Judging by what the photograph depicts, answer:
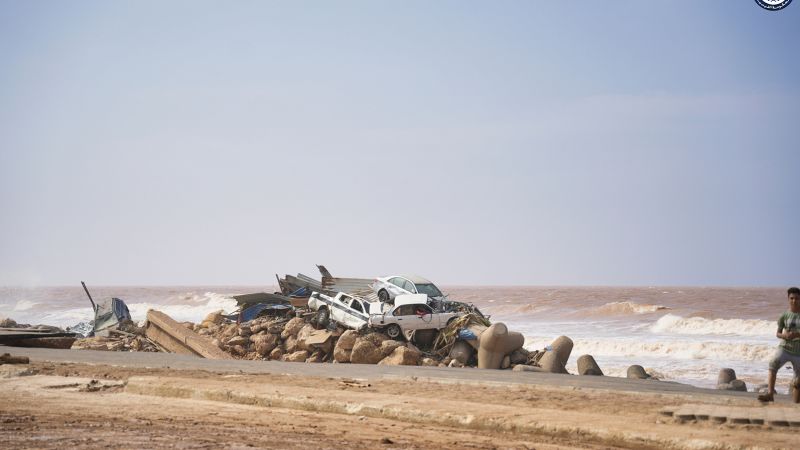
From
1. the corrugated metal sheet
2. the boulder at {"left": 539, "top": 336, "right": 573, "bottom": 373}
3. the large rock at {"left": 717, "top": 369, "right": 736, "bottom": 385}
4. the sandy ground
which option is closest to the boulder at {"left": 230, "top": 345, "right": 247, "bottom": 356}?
the corrugated metal sheet

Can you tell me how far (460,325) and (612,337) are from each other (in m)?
22.4

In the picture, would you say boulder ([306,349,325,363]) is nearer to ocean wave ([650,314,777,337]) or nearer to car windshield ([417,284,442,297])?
car windshield ([417,284,442,297])

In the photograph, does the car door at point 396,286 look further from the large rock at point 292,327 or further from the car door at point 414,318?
the large rock at point 292,327

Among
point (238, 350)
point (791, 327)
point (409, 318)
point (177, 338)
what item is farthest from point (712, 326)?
point (791, 327)

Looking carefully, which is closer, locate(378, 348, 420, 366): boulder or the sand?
the sand

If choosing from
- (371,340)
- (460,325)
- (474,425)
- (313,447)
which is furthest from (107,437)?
(460,325)

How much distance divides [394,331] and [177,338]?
7042 millimetres

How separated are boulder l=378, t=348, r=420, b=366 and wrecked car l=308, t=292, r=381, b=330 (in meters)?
2.98

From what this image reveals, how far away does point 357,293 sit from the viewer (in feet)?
95.3

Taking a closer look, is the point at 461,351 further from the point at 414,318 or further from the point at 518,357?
the point at 414,318

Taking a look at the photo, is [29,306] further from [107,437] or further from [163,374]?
[107,437]

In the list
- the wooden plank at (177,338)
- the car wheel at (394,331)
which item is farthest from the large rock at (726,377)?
the wooden plank at (177,338)

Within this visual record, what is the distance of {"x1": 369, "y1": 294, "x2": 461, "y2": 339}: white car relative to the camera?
24203mm

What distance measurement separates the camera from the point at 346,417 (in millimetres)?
10930
